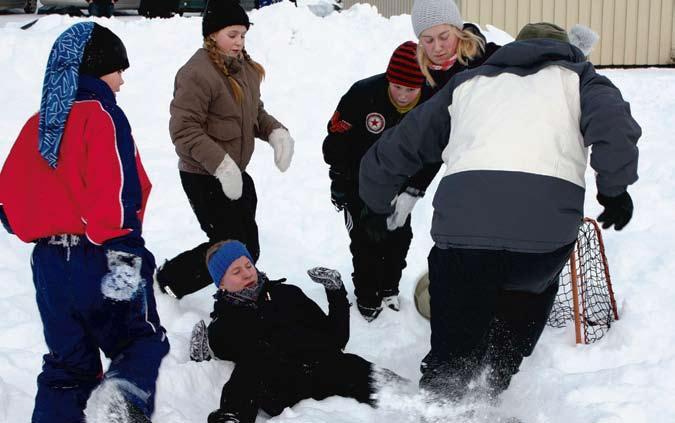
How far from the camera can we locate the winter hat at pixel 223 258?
3.83 meters

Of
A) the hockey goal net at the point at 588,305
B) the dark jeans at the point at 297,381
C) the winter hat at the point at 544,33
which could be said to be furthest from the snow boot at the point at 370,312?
the winter hat at the point at 544,33

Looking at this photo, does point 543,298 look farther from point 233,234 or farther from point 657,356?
point 233,234

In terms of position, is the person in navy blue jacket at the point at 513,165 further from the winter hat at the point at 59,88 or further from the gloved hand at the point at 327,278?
the winter hat at the point at 59,88

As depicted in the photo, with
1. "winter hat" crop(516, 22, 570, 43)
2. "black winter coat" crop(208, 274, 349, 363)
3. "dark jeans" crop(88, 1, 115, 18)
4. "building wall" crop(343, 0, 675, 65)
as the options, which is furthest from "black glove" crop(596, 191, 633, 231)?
"dark jeans" crop(88, 1, 115, 18)

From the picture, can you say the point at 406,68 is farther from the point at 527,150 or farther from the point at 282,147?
the point at 527,150

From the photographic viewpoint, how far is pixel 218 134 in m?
4.29

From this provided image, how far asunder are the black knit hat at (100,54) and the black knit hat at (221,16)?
1258 millimetres

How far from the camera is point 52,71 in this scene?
284cm

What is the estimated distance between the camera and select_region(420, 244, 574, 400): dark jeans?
Answer: 8.96 feet

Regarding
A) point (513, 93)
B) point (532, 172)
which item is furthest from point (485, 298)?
point (513, 93)

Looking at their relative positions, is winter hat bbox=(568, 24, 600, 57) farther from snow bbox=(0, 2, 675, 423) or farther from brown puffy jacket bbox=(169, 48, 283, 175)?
brown puffy jacket bbox=(169, 48, 283, 175)

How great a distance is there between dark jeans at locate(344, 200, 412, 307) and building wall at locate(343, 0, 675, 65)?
630 centimetres

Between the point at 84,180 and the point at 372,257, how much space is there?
7.25 feet

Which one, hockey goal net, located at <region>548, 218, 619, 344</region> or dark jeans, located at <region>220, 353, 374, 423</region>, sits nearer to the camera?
dark jeans, located at <region>220, 353, 374, 423</region>
